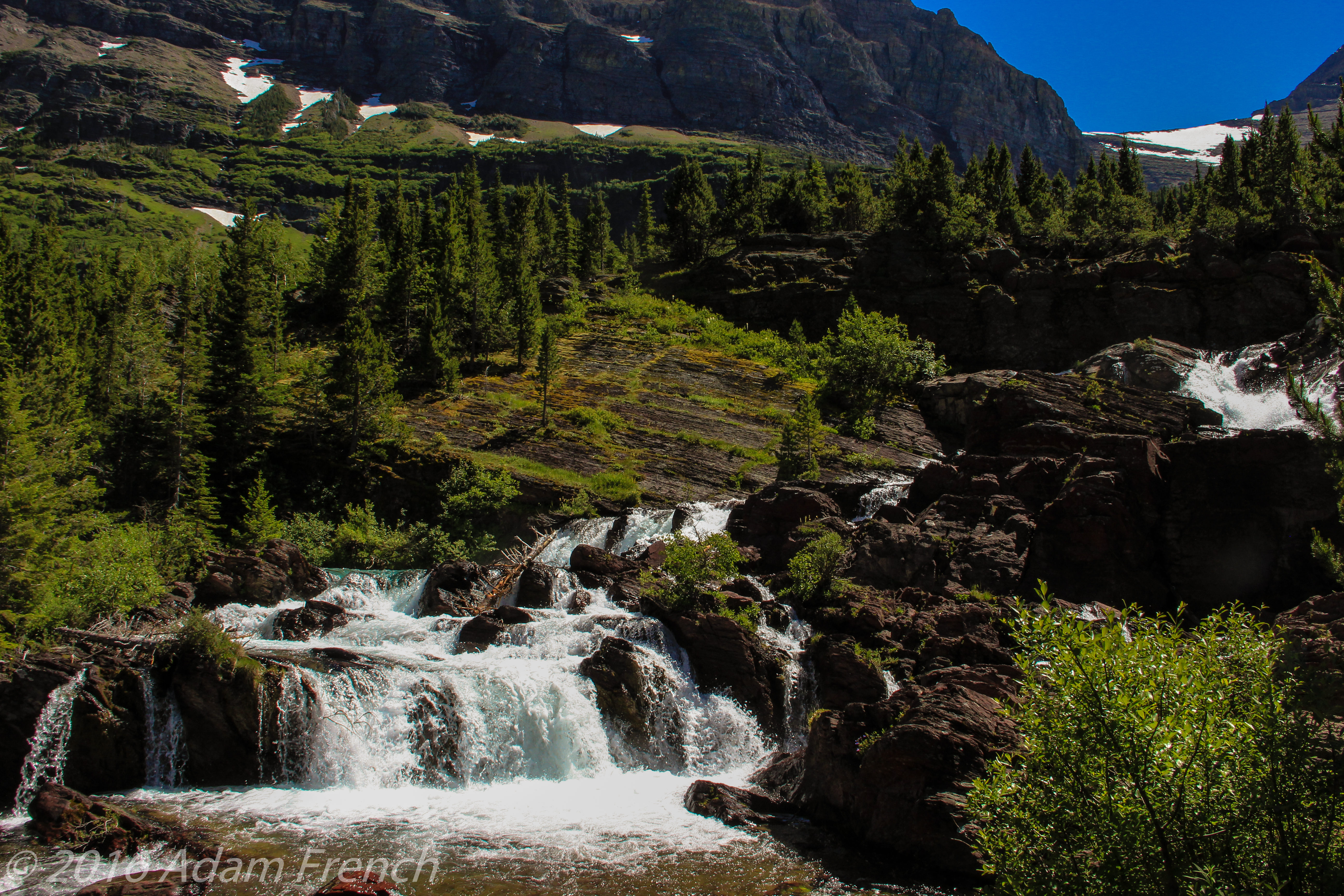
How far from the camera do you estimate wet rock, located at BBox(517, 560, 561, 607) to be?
27.8 meters

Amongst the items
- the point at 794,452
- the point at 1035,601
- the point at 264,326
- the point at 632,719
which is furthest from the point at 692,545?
the point at 264,326

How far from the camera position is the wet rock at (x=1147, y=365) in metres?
43.3

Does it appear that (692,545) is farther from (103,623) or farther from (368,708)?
(103,623)

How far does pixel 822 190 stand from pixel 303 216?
151249mm

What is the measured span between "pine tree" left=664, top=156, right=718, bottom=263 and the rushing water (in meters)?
62.6

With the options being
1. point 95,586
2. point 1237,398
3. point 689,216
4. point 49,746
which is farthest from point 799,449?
point 689,216

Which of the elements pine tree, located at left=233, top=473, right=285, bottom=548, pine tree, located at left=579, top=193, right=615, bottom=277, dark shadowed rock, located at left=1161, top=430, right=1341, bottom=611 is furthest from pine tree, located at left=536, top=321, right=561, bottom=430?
pine tree, located at left=579, top=193, right=615, bottom=277

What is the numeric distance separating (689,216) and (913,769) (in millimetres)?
73021

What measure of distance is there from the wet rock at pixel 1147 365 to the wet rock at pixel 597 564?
2897 centimetres

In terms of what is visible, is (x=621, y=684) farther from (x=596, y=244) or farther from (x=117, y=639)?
(x=596, y=244)

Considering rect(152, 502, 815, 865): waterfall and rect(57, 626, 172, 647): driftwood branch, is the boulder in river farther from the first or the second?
rect(57, 626, 172, 647): driftwood branch

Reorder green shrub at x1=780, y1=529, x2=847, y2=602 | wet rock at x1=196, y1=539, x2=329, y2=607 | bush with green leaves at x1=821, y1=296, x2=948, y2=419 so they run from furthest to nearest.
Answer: bush with green leaves at x1=821, y1=296, x2=948, y2=419, wet rock at x1=196, y1=539, x2=329, y2=607, green shrub at x1=780, y1=529, x2=847, y2=602

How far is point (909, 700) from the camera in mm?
18109

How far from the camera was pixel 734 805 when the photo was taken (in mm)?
18047
